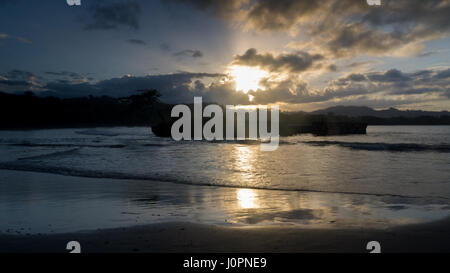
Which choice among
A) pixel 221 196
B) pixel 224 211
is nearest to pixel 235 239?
pixel 224 211

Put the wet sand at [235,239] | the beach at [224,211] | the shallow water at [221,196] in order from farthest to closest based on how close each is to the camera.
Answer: the shallow water at [221,196] → the beach at [224,211] → the wet sand at [235,239]

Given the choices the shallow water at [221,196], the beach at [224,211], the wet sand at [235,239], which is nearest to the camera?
the wet sand at [235,239]

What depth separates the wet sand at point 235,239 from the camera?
5.31 meters

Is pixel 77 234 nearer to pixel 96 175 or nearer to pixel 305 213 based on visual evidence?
pixel 305 213

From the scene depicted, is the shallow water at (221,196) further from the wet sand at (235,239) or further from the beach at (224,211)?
the wet sand at (235,239)

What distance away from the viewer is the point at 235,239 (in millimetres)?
5762

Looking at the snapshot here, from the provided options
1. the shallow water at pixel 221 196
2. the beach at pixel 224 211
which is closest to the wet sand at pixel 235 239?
the beach at pixel 224 211

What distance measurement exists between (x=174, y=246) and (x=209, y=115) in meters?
80.5

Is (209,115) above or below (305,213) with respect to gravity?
above

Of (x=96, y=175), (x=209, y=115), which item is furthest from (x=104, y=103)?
(x=96, y=175)
